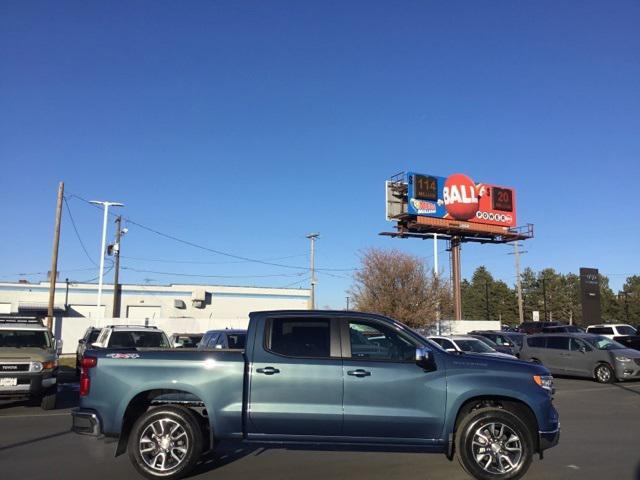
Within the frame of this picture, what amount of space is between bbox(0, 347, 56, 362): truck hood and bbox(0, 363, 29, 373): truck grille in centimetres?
9

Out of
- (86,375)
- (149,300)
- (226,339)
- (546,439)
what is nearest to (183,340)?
(226,339)

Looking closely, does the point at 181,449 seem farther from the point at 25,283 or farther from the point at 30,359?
the point at 25,283

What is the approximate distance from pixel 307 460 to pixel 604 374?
14.9 meters

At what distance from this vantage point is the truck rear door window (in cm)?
651

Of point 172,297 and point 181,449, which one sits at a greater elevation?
point 172,297

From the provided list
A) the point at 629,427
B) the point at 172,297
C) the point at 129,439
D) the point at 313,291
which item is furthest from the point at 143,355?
the point at 172,297

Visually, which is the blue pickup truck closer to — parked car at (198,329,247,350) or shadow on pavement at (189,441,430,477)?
shadow on pavement at (189,441,430,477)

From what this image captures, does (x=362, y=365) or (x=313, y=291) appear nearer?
(x=362, y=365)

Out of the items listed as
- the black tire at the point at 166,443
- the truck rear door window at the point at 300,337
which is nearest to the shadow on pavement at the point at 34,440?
the black tire at the point at 166,443

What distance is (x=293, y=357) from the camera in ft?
21.1

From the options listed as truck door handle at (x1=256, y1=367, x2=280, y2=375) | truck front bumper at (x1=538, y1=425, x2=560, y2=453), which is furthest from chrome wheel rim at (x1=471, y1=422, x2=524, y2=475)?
truck door handle at (x1=256, y1=367, x2=280, y2=375)

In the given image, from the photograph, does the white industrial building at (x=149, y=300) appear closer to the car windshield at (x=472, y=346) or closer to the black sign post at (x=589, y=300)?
the black sign post at (x=589, y=300)

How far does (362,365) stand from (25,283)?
53.1 meters

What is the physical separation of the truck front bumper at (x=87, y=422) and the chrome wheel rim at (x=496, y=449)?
426 centimetres
